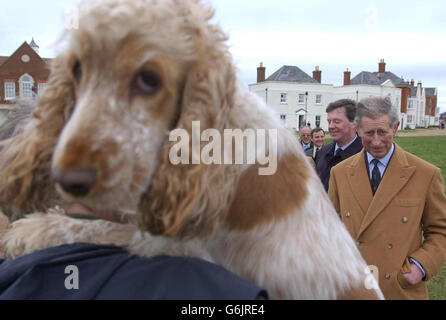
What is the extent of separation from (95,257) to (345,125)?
19.3ft

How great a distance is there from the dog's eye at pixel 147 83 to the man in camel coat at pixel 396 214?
114 inches

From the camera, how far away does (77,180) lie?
1.41m

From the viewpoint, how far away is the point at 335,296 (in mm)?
1825

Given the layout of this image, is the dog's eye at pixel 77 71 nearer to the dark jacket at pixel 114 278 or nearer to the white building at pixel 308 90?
the dark jacket at pixel 114 278

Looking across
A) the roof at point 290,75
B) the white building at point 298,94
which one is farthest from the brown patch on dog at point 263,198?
the roof at point 290,75

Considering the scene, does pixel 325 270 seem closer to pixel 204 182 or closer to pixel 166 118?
pixel 204 182

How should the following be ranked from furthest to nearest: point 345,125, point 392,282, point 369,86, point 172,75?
point 369,86
point 345,125
point 392,282
point 172,75

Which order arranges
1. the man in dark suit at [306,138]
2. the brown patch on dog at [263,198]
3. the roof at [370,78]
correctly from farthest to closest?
the roof at [370,78], the man in dark suit at [306,138], the brown patch on dog at [263,198]

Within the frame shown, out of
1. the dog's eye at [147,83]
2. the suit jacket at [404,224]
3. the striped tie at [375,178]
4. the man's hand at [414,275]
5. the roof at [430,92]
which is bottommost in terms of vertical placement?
the man's hand at [414,275]

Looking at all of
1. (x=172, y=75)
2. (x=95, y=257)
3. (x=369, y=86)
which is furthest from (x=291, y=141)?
(x=369, y=86)

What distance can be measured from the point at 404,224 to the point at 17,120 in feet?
11.0

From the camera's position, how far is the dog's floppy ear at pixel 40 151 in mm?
1811

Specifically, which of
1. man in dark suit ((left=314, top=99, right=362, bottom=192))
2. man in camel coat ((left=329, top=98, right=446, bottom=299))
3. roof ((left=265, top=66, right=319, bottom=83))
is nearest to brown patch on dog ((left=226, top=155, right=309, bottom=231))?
man in camel coat ((left=329, top=98, right=446, bottom=299))

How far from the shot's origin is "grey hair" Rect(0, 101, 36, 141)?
7.47ft
